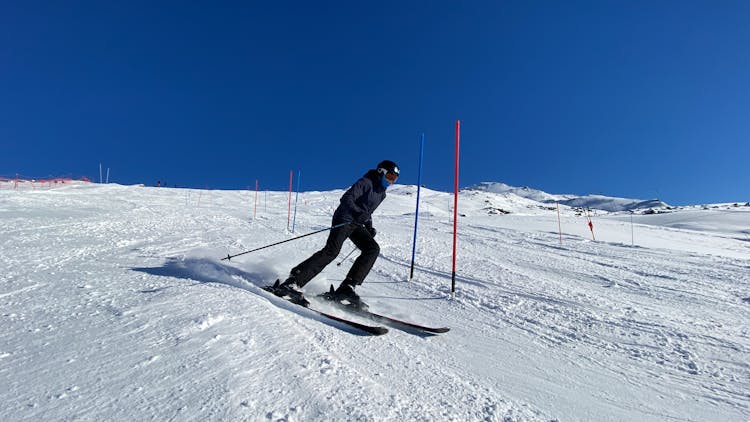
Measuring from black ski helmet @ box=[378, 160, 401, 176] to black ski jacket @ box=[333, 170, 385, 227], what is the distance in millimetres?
130

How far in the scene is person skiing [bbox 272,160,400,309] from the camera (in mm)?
4457

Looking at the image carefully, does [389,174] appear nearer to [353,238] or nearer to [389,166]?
[389,166]

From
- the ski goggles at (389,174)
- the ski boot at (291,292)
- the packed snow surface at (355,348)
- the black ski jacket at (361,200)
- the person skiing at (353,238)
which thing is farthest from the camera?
the ski goggles at (389,174)

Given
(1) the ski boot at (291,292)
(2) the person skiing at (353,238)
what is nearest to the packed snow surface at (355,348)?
(1) the ski boot at (291,292)

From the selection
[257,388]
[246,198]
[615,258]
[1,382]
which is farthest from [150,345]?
[246,198]

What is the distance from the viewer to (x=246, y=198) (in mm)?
33281

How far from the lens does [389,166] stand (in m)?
5.19

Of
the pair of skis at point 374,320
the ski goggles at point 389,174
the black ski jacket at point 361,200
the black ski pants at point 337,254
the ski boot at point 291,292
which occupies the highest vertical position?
the ski goggles at point 389,174

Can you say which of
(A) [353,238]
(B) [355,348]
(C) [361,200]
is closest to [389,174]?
(C) [361,200]

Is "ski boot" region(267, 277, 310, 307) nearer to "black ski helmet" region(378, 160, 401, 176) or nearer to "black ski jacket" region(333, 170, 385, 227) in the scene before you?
"black ski jacket" region(333, 170, 385, 227)

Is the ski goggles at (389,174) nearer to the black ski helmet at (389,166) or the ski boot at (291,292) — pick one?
the black ski helmet at (389,166)

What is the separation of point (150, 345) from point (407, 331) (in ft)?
6.59

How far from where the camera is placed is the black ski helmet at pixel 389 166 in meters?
5.19

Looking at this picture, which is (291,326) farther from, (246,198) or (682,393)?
(246,198)
